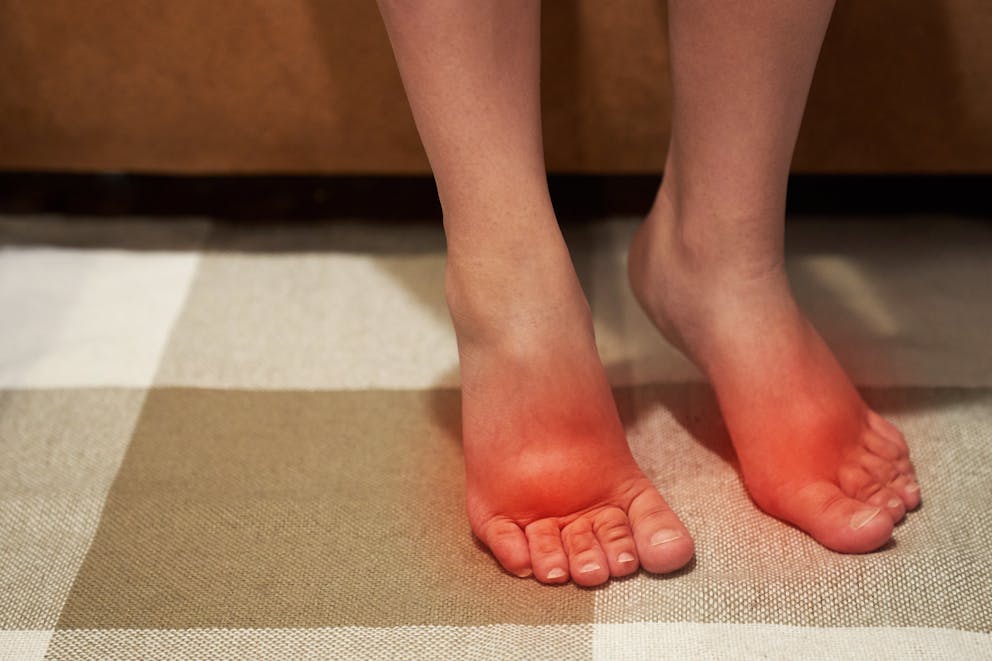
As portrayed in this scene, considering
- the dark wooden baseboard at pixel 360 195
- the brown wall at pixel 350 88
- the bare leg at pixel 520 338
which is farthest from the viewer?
the dark wooden baseboard at pixel 360 195

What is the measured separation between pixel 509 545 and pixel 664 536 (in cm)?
10

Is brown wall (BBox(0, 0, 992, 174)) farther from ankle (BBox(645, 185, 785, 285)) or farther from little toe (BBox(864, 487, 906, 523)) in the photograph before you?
little toe (BBox(864, 487, 906, 523))

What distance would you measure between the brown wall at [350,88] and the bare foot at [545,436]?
0.30 m

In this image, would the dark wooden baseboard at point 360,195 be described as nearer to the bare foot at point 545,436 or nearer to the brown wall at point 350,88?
the brown wall at point 350,88

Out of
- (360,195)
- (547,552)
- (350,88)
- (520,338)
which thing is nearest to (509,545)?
(547,552)

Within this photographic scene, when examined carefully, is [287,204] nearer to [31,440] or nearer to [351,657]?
[31,440]

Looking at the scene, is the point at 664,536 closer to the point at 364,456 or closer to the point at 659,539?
the point at 659,539

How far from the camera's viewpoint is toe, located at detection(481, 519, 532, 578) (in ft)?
2.22

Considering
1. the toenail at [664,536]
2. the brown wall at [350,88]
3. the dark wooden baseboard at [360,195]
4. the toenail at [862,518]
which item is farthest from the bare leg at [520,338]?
the dark wooden baseboard at [360,195]

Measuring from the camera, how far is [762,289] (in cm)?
73

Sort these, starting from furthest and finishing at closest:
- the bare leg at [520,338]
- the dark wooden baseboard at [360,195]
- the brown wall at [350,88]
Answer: the dark wooden baseboard at [360,195]
the brown wall at [350,88]
the bare leg at [520,338]

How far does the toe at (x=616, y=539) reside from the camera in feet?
2.19

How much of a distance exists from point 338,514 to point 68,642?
0.62 ft

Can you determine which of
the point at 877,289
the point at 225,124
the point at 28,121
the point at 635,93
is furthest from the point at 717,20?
the point at 28,121
